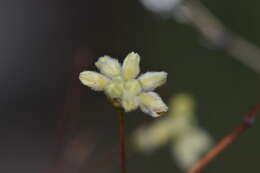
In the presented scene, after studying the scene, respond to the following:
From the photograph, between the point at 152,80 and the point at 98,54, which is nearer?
the point at 152,80

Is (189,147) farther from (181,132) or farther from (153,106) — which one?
(153,106)

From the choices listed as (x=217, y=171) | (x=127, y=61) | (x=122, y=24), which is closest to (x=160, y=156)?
(x=217, y=171)

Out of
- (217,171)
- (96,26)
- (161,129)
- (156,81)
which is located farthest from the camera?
(96,26)

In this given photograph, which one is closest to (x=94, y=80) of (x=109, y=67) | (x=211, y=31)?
(x=109, y=67)

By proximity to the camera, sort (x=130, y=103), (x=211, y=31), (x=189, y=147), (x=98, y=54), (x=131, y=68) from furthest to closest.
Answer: (x=98, y=54) < (x=211, y=31) < (x=189, y=147) < (x=131, y=68) < (x=130, y=103)

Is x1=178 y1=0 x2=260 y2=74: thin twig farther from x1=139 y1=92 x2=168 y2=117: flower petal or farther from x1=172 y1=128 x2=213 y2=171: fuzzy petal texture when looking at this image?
x1=139 y1=92 x2=168 y2=117: flower petal

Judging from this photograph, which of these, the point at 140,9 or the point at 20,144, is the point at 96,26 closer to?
the point at 140,9

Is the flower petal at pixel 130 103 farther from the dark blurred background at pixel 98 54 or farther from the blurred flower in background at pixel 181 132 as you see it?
the dark blurred background at pixel 98 54
